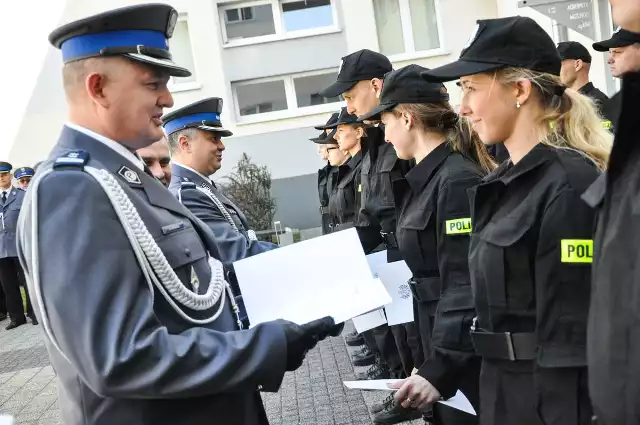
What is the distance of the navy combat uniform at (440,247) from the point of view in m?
2.70

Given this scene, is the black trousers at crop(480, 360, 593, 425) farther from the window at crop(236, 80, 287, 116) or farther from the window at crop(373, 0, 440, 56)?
the window at crop(236, 80, 287, 116)

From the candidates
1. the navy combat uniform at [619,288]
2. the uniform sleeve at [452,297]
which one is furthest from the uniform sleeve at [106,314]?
the uniform sleeve at [452,297]

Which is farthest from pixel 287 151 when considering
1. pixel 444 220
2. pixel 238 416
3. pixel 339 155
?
pixel 238 416

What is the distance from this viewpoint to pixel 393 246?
474 cm

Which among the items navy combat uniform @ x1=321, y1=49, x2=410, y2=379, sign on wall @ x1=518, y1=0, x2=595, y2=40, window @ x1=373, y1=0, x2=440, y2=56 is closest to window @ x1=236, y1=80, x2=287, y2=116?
window @ x1=373, y1=0, x2=440, y2=56

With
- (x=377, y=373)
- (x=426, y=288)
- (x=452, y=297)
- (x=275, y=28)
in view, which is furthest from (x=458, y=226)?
(x=275, y=28)

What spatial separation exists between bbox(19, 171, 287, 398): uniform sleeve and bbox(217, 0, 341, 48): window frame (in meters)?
15.0

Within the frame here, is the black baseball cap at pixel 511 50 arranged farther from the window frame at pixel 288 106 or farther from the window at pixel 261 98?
the window at pixel 261 98

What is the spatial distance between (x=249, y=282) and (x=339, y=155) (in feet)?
18.7

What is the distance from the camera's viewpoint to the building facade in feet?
51.6

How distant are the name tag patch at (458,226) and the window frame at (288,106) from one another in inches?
537

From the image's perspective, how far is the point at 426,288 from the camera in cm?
320

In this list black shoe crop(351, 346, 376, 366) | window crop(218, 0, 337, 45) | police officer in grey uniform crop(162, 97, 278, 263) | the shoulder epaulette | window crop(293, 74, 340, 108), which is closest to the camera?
the shoulder epaulette

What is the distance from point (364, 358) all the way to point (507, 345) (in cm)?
442
